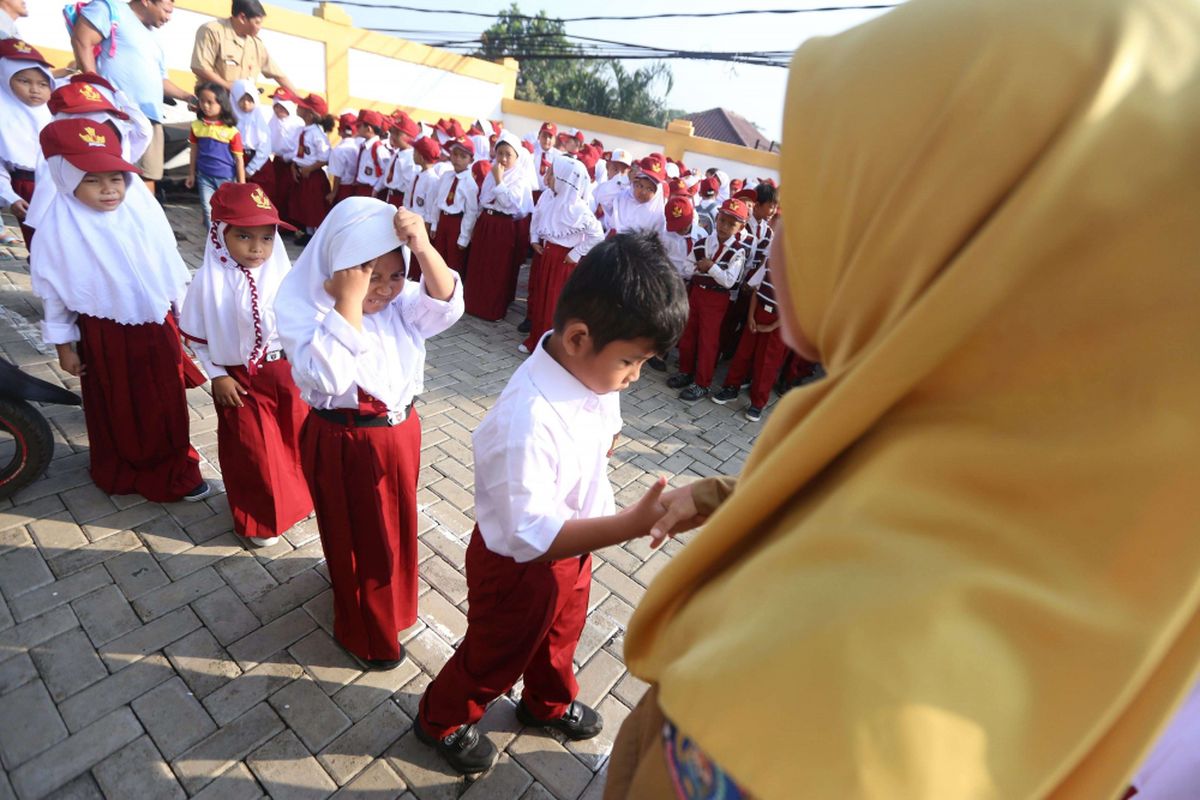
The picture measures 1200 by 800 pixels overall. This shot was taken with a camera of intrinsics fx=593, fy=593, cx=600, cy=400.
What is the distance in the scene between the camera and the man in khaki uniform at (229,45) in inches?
282

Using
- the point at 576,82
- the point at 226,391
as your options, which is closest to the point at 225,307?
the point at 226,391

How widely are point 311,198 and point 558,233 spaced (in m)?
4.86

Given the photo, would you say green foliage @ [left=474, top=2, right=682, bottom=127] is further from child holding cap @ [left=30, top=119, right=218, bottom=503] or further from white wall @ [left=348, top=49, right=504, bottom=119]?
child holding cap @ [left=30, top=119, right=218, bottom=503]

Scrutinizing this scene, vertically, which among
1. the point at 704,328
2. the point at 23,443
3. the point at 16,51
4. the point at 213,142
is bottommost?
the point at 23,443

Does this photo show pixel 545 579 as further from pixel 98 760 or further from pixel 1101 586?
pixel 98 760

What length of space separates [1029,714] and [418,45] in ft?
65.8

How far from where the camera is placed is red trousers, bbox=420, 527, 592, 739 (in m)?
1.78

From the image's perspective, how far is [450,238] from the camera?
7.69 m

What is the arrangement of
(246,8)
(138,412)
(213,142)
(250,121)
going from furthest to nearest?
(250,121) < (246,8) < (213,142) < (138,412)

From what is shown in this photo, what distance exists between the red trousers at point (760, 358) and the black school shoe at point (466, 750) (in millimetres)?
4399

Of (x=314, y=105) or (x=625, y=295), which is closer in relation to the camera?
(x=625, y=295)

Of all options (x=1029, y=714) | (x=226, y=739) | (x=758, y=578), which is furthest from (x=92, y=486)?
(x=1029, y=714)

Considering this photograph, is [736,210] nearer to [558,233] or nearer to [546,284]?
[558,233]

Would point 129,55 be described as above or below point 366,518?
above
